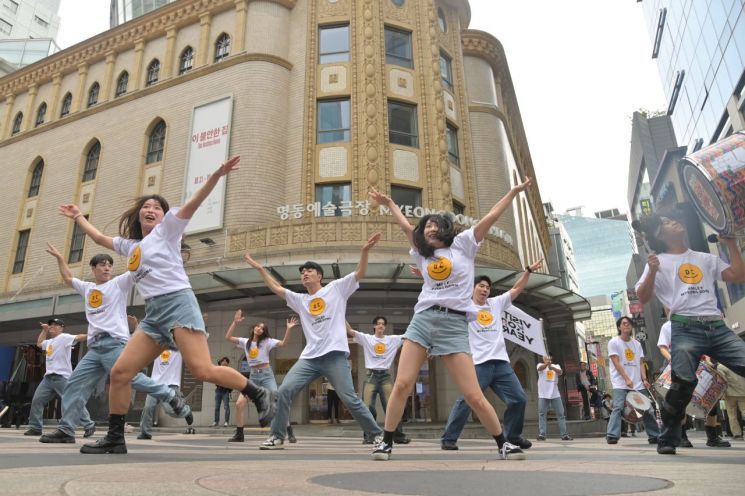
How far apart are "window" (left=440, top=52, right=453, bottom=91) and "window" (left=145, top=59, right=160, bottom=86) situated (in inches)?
491

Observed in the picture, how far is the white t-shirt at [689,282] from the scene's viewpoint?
15.4ft

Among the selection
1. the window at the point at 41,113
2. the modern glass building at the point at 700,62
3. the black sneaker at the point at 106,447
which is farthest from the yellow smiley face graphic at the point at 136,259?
the window at the point at 41,113

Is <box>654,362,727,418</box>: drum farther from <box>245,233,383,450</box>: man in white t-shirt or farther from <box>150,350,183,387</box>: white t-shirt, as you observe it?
<box>150,350,183,387</box>: white t-shirt

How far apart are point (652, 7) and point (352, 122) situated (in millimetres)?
29479

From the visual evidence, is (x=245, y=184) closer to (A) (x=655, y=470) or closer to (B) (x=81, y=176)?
(B) (x=81, y=176)

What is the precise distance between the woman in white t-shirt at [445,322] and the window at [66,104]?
1054 inches

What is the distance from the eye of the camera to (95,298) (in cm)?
586

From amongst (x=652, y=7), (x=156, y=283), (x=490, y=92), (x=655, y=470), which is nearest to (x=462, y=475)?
(x=655, y=470)

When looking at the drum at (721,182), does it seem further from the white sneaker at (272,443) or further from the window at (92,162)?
the window at (92,162)

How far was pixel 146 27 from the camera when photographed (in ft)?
78.1

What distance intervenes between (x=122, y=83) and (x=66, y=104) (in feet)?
12.6

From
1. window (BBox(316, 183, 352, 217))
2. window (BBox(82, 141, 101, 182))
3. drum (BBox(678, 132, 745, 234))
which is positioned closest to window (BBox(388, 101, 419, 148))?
window (BBox(316, 183, 352, 217))

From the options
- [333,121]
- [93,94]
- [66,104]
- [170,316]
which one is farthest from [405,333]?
[66,104]

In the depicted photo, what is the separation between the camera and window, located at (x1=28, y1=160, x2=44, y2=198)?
80.2 feet
